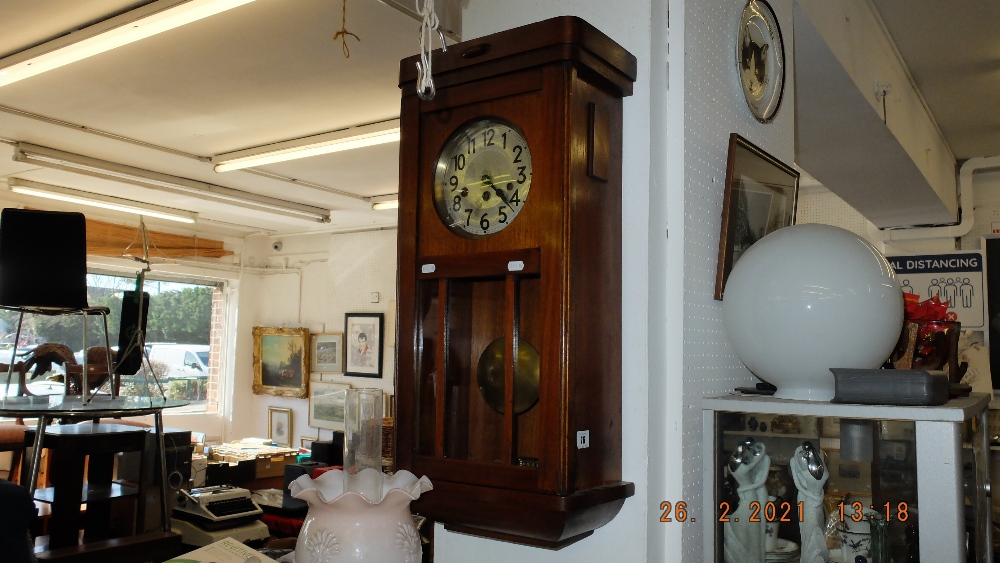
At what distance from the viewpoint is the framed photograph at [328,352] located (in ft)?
28.7

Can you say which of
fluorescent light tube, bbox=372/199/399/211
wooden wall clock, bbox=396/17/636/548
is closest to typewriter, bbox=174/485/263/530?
wooden wall clock, bbox=396/17/636/548

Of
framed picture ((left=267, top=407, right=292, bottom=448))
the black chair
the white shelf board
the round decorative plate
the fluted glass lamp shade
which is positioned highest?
the round decorative plate

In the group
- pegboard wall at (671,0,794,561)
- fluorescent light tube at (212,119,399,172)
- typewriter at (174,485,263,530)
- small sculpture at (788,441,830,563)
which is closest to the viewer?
small sculpture at (788,441,830,563)

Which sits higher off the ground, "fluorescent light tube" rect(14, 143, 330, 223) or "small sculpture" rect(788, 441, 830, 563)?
"fluorescent light tube" rect(14, 143, 330, 223)

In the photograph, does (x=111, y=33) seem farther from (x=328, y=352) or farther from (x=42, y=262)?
(x=328, y=352)

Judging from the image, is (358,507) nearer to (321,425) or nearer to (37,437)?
(37,437)

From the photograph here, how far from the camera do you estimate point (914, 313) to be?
1735mm

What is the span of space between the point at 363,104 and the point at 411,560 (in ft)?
12.5

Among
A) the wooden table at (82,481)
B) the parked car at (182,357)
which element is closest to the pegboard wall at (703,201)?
the wooden table at (82,481)

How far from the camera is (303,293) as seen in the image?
924 centimetres

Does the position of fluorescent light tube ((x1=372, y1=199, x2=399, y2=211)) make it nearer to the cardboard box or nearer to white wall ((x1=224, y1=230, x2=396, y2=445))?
white wall ((x1=224, y1=230, x2=396, y2=445))

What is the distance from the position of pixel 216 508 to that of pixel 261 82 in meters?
2.30

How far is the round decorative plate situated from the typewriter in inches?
129

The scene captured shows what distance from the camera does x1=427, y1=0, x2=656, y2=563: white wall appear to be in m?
1.45
